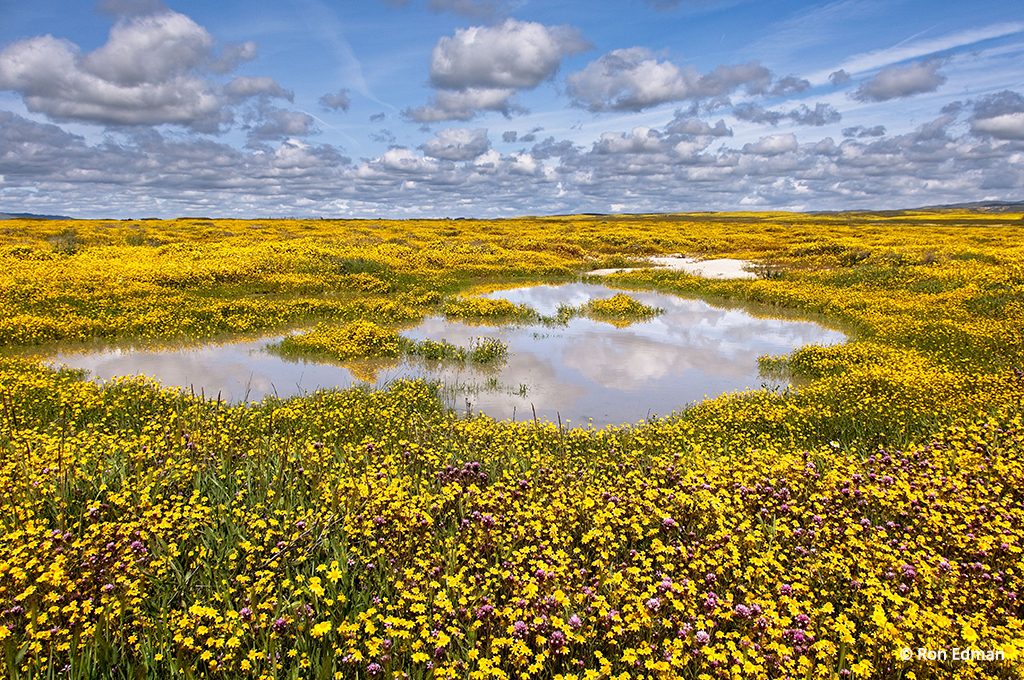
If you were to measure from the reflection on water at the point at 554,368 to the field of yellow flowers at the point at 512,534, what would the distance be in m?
1.44

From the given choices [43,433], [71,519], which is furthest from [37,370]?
[71,519]

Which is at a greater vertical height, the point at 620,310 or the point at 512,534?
the point at 620,310

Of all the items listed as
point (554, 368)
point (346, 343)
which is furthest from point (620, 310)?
point (346, 343)

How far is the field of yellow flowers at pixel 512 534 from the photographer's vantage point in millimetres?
4965

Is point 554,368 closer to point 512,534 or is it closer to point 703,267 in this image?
point 512,534

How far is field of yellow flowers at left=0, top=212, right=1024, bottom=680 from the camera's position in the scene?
→ 4.96 meters

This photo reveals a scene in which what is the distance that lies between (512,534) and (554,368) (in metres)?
10.4

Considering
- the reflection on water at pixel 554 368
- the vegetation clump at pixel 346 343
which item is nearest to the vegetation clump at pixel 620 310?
the reflection on water at pixel 554 368

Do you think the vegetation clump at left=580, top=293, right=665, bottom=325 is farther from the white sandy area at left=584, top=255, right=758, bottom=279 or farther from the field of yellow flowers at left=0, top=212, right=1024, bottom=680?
the white sandy area at left=584, top=255, right=758, bottom=279

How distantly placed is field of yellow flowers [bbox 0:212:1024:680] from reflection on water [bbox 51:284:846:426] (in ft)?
4.73

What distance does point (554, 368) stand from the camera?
17.1 m

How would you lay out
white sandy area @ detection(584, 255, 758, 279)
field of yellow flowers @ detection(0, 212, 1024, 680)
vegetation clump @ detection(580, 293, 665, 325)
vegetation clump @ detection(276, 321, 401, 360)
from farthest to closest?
white sandy area @ detection(584, 255, 758, 279) → vegetation clump @ detection(580, 293, 665, 325) → vegetation clump @ detection(276, 321, 401, 360) → field of yellow flowers @ detection(0, 212, 1024, 680)

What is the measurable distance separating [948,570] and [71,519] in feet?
34.1

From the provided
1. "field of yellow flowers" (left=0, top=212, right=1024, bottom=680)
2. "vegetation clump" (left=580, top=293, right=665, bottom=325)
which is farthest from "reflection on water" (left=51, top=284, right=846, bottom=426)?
"field of yellow flowers" (left=0, top=212, right=1024, bottom=680)
